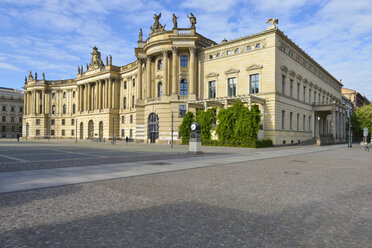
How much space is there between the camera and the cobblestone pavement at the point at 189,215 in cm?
426

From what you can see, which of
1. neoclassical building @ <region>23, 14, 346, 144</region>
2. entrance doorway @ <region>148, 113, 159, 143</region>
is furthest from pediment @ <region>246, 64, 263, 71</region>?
entrance doorway @ <region>148, 113, 159, 143</region>

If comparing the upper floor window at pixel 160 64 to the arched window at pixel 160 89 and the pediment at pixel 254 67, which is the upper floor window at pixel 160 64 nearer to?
the arched window at pixel 160 89

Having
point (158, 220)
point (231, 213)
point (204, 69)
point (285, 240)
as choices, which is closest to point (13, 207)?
point (158, 220)

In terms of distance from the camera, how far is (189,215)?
5.59 metres

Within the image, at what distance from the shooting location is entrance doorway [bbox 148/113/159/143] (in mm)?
50156

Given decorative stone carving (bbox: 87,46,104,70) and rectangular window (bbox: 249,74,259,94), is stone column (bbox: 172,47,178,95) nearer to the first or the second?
rectangular window (bbox: 249,74,259,94)

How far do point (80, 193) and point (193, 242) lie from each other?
4645 mm

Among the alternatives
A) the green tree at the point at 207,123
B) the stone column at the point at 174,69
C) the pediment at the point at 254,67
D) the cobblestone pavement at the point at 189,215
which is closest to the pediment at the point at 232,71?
the pediment at the point at 254,67

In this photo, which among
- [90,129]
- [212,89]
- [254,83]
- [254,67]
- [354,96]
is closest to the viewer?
[254,67]

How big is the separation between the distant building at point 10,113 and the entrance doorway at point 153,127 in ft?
304

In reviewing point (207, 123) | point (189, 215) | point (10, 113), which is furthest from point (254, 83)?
point (10, 113)

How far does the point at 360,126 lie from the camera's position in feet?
237

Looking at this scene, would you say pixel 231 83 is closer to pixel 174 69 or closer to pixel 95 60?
pixel 174 69

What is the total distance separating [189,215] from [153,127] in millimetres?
45756
